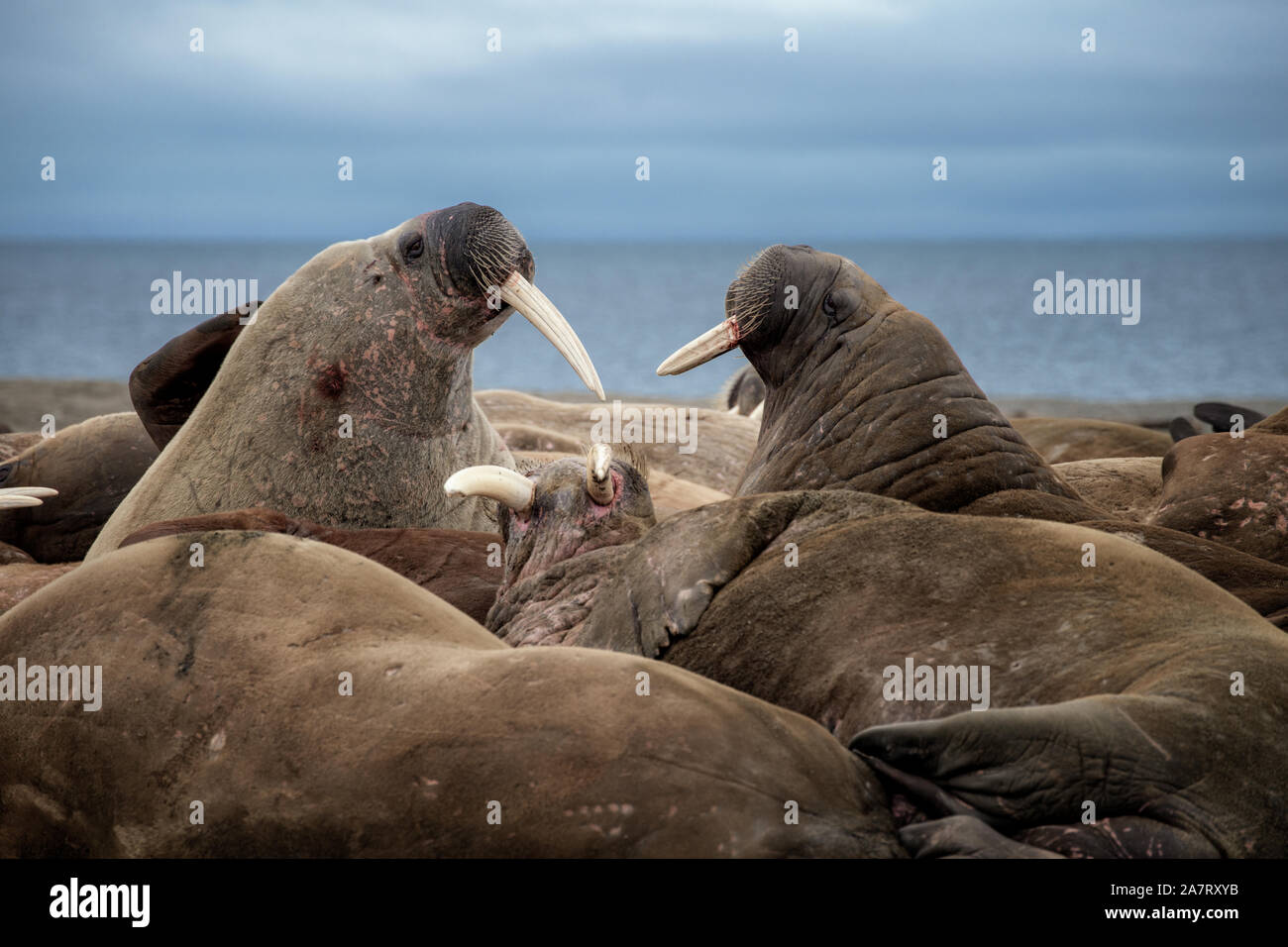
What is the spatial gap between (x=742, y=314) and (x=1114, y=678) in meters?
2.97

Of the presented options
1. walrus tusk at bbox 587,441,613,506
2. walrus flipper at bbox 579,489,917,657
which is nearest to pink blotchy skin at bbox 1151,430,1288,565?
walrus flipper at bbox 579,489,917,657

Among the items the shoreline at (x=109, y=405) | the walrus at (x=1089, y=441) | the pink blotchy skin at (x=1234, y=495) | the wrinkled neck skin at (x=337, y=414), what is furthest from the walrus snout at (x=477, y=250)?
the shoreline at (x=109, y=405)

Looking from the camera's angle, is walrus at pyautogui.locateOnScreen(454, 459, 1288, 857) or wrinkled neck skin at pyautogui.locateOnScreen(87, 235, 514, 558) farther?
wrinkled neck skin at pyautogui.locateOnScreen(87, 235, 514, 558)

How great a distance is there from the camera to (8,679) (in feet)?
11.1

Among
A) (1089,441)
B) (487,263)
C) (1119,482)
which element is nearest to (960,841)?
(487,263)

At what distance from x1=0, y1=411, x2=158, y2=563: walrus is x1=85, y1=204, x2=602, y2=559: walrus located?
1401 millimetres

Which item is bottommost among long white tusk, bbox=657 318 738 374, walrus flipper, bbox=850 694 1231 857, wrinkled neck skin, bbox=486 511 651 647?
walrus flipper, bbox=850 694 1231 857

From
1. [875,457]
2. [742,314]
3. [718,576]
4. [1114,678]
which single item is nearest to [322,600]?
[718,576]

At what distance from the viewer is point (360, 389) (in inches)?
244

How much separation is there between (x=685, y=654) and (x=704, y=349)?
2.12 meters

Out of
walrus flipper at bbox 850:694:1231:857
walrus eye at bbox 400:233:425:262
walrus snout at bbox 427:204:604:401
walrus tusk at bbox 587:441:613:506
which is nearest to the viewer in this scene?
walrus flipper at bbox 850:694:1231:857

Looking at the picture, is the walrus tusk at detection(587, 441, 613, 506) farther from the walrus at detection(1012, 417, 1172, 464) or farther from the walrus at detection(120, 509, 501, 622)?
the walrus at detection(1012, 417, 1172, 464)

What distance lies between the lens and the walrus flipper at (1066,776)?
9.84 feet

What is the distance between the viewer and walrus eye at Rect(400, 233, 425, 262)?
6256mm
